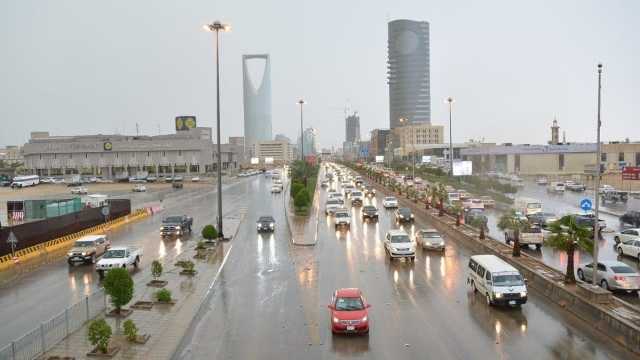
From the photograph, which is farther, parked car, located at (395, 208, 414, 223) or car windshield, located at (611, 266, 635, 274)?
parked car, located at (395, 208, 414, 223)

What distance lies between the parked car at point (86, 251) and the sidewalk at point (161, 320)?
4394 mm

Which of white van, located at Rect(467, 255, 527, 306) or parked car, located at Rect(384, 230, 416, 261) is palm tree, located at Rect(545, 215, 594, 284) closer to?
white van, located at Rect(467, 255, 527, 306)

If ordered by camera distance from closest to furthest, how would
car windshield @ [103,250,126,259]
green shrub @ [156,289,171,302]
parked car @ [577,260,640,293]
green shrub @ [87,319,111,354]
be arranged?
green shrub @ [87,319,111,354] < green shrub @ [156,289,171,302] < parked car @ [577,260,640,293] < car windshield @ [103,250,126,259]

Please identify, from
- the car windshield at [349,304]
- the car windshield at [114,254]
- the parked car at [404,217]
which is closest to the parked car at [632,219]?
the parked car at [404,217]

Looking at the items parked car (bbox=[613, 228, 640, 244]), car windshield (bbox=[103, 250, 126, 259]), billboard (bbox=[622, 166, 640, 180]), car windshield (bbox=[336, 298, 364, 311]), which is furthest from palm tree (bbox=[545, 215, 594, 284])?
billboard (bbox=[622, 166, 640, 180])

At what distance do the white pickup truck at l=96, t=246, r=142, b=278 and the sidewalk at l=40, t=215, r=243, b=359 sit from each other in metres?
1.05

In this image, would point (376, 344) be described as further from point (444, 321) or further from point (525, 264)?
point (525, 264)

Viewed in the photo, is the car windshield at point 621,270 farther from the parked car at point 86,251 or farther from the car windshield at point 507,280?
the parked car at point 86,251

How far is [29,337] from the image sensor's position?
1449 cm

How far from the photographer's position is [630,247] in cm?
2889

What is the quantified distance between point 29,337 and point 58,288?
10.9 m

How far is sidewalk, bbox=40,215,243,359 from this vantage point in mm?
15495

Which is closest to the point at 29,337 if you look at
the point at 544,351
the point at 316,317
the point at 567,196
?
the point at 316,317

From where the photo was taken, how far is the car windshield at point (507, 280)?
1998 centimetres
